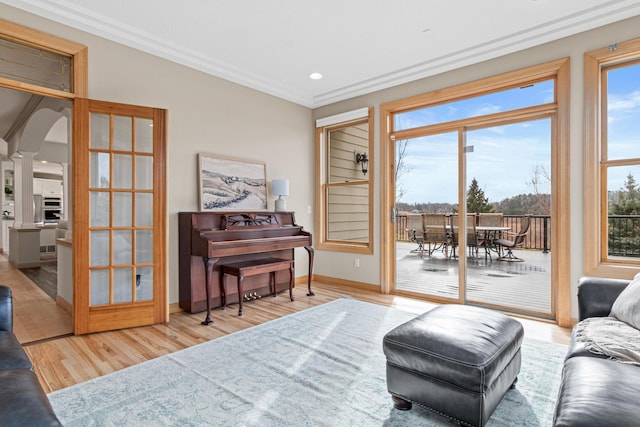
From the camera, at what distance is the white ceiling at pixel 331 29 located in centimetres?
297

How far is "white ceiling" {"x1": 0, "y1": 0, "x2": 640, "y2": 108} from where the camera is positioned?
2.97 m

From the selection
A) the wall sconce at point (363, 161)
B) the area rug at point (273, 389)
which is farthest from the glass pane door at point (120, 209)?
the wall sconce at point (363, 161)

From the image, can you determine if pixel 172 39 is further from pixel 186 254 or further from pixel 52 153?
pixel 52 153

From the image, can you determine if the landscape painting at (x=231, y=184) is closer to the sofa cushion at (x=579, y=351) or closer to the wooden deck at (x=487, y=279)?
the wooden deck at (x=487, y=279)

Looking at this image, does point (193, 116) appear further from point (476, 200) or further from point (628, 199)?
point (628, 199)

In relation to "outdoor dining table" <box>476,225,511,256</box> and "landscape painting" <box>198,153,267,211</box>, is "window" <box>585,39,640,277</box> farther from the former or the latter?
"landscape painting" <box>198,153,267,211</box>

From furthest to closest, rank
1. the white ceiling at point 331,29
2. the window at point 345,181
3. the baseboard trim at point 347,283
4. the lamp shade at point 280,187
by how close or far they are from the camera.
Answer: the window at point 345,181 < the baseboard trim at point 347,283 < the lamp shade at point 280,187 < the white ceiling at point 331,29

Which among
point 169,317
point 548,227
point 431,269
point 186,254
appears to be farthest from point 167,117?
point 548,227

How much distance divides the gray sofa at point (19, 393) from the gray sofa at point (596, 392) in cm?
170

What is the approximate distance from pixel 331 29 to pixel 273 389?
314 centimetres

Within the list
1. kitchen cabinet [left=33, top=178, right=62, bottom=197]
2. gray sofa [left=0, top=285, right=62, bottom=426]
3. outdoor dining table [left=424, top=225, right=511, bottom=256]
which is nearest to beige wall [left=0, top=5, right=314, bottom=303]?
gray sofa [left=0, top=285, right=62, bottom=426]

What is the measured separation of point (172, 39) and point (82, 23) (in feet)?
2.52

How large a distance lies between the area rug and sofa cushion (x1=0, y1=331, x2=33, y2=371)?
0.49m

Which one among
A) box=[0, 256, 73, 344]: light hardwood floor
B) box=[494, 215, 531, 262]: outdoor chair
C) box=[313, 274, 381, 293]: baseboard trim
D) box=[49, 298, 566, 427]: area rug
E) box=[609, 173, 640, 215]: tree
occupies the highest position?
box=[609, 173, 640, 215]: tree
